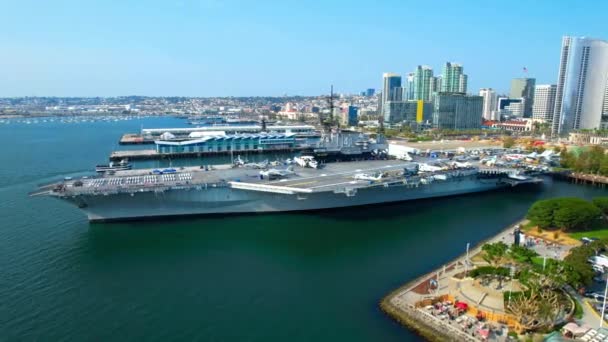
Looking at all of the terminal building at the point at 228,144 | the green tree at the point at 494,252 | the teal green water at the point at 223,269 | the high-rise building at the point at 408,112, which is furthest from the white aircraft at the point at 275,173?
the high-rise building at the point at 408,112

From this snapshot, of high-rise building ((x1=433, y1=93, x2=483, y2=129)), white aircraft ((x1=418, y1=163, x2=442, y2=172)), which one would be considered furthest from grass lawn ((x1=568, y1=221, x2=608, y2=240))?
high-rise building ((x1=433, y1=93, x2=483, y2=129))

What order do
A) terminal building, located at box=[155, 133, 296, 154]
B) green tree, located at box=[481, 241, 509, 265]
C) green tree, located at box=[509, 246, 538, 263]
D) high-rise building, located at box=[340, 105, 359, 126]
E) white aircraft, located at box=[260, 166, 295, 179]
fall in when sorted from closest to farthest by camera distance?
green tree, located at box=[481, 241, 509, 265]
green tree, located at box=[509, 246, 538, 263]
white aircraft, located at box=[260, 166, 295, 179]
terminal building, located at box=[155, 133, 296, 154]
high-rise building, located at box=[340, 105, 359, 126]

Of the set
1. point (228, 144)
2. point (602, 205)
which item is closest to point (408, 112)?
point (228, 144)

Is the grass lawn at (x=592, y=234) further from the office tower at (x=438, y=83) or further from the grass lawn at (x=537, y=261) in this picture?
the office tower at (x=438, y=83)

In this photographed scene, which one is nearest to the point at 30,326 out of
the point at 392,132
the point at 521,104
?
the point at 392,132

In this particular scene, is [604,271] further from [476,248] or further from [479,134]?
[479,134]

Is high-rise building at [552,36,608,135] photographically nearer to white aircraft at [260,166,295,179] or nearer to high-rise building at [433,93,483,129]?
high-rise building at [433,93,483,129]
